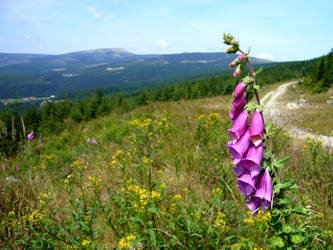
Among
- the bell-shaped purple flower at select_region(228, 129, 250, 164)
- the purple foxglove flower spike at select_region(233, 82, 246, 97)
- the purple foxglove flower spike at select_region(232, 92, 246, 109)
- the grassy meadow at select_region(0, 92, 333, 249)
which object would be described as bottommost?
the grassy meadow at select_region(0, 92, 333, 249)

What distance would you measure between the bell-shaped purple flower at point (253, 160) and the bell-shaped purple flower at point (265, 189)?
6cm

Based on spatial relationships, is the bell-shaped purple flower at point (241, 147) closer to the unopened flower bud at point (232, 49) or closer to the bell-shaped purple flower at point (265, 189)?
the bell-shaped purple flower at point (265, 189)

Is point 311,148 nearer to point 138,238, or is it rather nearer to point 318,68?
point 138,238

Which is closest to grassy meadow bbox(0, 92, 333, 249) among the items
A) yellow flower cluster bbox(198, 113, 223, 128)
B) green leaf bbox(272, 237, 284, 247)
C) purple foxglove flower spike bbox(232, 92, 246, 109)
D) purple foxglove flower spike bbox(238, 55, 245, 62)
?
yellow flower cluster bbox(198, 113, 223, 128)

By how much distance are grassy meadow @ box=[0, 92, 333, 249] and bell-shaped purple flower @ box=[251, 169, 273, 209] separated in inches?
8.0

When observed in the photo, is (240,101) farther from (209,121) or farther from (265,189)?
(209,121)

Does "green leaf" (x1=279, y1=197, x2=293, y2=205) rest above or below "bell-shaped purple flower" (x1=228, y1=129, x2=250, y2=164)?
below

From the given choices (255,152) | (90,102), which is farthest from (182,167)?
(90,102)

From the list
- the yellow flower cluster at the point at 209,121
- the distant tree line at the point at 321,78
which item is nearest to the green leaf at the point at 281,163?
the yellow flower cluster at the point at 209,121

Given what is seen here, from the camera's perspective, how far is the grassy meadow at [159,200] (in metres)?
2.14

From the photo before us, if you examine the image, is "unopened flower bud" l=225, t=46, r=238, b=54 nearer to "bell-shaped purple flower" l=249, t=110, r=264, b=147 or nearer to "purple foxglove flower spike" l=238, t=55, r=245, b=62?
"purple foxglove flower spike" l=238, t=55, r=245, b=62

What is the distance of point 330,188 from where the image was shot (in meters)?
3.60

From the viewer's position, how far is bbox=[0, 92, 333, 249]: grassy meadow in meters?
2.14

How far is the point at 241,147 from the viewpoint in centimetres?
133
